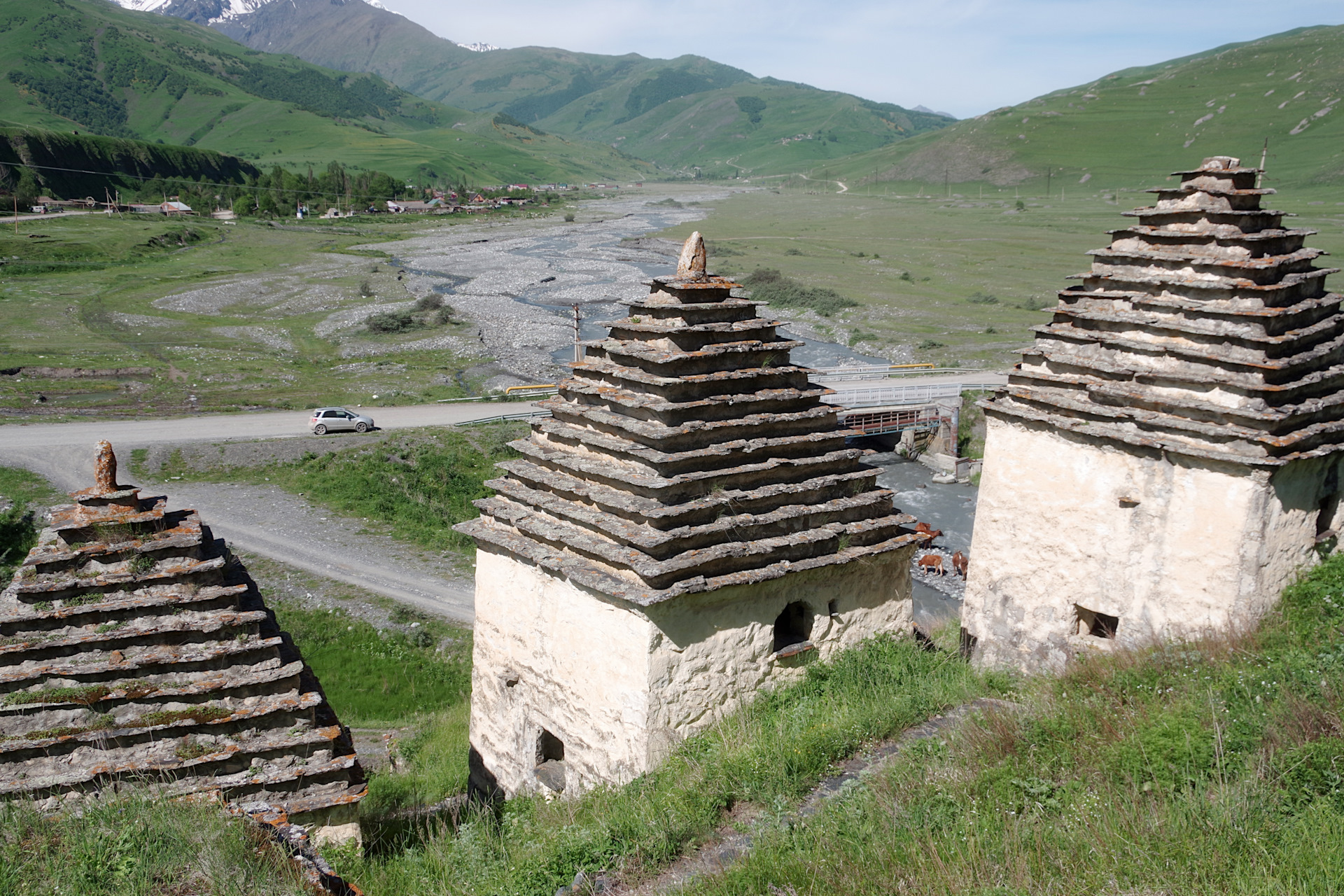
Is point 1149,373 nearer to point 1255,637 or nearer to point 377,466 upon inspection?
point 1255,637

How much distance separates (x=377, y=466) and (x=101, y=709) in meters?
26.5

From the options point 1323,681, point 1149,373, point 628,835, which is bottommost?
point 628,835

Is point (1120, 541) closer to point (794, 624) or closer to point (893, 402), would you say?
point (794, 624)

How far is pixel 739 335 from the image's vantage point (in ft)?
37.9

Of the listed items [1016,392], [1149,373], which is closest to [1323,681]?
[1149,373]

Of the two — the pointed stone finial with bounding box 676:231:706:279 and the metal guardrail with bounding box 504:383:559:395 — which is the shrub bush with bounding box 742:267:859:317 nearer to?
the metal guardrail with bounding box 504:383:559:395

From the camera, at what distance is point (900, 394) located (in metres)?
→ 43.7

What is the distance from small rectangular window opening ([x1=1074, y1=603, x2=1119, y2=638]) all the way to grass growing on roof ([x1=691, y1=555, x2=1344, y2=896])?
11.0 feet

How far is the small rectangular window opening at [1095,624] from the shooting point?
1306cm

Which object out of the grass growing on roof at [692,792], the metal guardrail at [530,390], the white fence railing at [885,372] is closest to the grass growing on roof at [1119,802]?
the grass growing on roof at [692,792]

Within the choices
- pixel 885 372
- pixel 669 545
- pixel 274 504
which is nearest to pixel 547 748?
pixel 669 545

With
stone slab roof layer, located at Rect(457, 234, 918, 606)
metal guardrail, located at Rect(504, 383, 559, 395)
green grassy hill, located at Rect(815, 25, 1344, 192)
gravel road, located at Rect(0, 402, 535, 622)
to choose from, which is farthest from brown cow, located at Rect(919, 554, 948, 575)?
green grassy hill, located at Rect(815, 25, 1344, 192)

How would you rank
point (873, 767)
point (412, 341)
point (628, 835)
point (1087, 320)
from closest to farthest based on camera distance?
1. point (628, 835)
2. point (873, 767)
3. point (1087, 320)
4. point (412, 341)

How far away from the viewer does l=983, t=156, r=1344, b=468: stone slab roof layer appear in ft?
37.6
